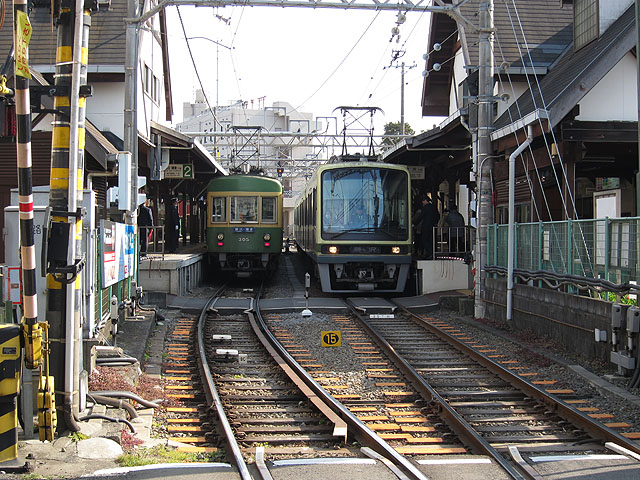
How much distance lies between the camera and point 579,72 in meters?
13.0

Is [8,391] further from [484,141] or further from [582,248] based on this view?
[484,141]

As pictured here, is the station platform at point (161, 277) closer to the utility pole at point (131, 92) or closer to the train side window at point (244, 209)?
the utility pole at point (131, 92)

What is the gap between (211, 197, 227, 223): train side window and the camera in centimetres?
1908

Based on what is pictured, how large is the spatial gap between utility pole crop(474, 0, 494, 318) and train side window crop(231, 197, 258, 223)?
8085 millimetres

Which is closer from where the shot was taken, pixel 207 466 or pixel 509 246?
pixel 207 466

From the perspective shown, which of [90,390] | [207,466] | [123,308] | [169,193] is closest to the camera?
[207,466]

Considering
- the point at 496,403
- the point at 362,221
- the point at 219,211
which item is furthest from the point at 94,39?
the point at 496,403

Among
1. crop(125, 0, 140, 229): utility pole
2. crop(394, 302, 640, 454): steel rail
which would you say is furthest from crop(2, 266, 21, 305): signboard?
crop(125, 0, 140, 229): utility pole

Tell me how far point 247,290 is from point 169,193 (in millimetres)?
7084

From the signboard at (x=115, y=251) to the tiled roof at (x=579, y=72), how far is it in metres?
7.06

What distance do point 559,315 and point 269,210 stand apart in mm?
A: 11054

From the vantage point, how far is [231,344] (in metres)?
10.2

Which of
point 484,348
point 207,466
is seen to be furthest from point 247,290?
point 207,466

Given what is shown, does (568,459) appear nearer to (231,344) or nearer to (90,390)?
(90,390)
